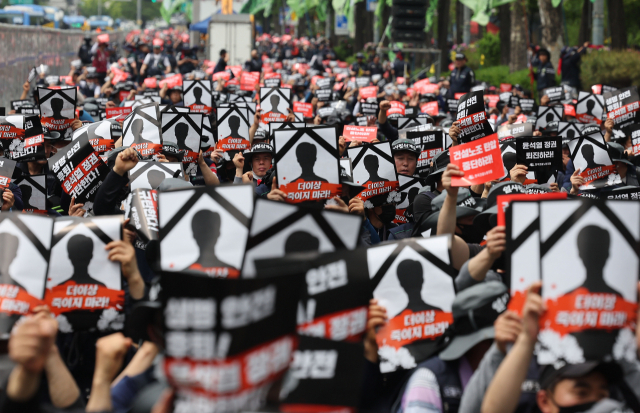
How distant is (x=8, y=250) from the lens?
3.95 meters

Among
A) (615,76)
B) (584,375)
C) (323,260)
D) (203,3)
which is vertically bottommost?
(584,375)

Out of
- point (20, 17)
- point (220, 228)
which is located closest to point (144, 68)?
point (220, 228)

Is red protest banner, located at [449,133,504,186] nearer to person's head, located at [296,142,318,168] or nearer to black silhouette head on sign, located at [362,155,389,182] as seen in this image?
person's head, located at [296,142,318,168]

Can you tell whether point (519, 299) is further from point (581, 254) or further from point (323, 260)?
point (323, 260)

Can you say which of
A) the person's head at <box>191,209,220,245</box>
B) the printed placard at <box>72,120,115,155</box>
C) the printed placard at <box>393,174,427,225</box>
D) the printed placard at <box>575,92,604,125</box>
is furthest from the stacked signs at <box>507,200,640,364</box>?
the printed placard at <box>575,92,604,125</box>

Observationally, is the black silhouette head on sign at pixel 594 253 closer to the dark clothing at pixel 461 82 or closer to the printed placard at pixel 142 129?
the printed placard at pixel 142 129

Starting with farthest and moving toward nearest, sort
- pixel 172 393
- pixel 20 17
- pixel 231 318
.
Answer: pixel 20 17 < pixel 172 393 < pixel 231 318

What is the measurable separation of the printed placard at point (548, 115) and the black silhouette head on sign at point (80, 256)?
9743 millimetres

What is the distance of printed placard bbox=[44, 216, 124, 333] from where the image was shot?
4273 mm

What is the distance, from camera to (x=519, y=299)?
3.37 meters

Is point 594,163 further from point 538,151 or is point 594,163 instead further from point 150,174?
point 150,174

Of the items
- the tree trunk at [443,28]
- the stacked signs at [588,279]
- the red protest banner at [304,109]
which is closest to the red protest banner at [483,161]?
the stacked signs at [588,279]

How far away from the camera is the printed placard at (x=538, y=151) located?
25.1ft

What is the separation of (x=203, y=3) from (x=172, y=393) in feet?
154
